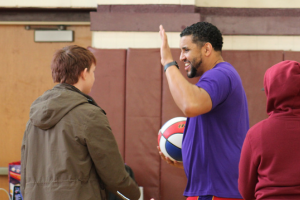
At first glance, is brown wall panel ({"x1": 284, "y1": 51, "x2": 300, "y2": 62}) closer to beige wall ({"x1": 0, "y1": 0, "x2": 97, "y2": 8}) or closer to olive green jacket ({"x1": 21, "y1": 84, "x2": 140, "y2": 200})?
beige wall ({"x1": 0, "y1": 0, "x2": 97, "y2": 8})

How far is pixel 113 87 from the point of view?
419 centimetres

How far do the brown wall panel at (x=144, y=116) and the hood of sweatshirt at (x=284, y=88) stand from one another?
8.45ft

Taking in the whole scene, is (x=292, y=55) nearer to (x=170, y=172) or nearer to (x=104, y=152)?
(x=170, y=172)

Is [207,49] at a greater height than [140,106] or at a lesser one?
greater

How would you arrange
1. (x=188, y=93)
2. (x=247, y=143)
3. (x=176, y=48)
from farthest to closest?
1. (x=176, y=48)
2. (x=188, y=93)
3. (x=247, y=143)

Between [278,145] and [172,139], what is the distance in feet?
3.77

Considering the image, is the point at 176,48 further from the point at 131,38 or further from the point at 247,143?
the point at 247,143

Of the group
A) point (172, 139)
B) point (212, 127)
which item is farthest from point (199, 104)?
point (172, 139)

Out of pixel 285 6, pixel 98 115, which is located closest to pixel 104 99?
pixel 98 115

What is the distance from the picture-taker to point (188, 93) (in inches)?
72.7

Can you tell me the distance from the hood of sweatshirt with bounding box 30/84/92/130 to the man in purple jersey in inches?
22.3

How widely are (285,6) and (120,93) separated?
2.54m

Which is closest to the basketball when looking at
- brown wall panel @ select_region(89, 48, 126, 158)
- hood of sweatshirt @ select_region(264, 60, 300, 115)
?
hood of sweatshirt @ select_region(264, 60, 300, 115)

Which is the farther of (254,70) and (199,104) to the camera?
(254,70)
